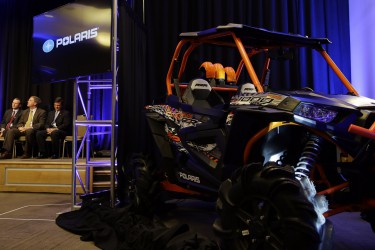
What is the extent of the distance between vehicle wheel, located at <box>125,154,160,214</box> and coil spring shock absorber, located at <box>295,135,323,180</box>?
1604 millimetres

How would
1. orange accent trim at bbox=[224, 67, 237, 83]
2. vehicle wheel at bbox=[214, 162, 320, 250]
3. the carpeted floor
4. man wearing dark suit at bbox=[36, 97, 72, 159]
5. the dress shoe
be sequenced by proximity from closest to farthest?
vehicle wheel at bbox=[214, 162, 320, 250]
the carpeted floor
orange accent trim at bbox=[224, 67, 237, 83]
the dress shoe
man wearing dark suit at bbox=[36, 97, 72, 159]

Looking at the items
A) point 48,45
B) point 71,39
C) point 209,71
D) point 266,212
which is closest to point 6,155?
point 48,45

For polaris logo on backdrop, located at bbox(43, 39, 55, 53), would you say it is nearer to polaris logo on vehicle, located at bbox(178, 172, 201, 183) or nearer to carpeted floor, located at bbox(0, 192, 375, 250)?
carpeted floor, located at bbox(0, 192, 375, 250)

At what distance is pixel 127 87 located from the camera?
3.71m

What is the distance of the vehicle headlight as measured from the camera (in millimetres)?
1773

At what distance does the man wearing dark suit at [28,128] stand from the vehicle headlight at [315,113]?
5.41 metres

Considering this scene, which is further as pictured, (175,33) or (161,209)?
(175,33)

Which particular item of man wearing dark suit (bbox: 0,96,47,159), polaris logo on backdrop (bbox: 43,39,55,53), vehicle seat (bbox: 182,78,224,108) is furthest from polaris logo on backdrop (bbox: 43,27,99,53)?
man wearing dark suit (bbox: 0,96,47,159)

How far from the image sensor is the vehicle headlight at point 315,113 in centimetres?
177

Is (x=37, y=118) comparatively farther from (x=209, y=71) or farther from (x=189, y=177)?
(x=189, y=177)

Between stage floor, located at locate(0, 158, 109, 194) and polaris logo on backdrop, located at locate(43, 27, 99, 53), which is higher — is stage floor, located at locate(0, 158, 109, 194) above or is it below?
below

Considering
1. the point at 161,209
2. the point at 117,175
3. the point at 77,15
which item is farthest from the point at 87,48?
the point at 161,209

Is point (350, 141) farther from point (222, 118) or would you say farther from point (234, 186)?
point (222, 118)

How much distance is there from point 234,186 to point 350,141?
61cm
